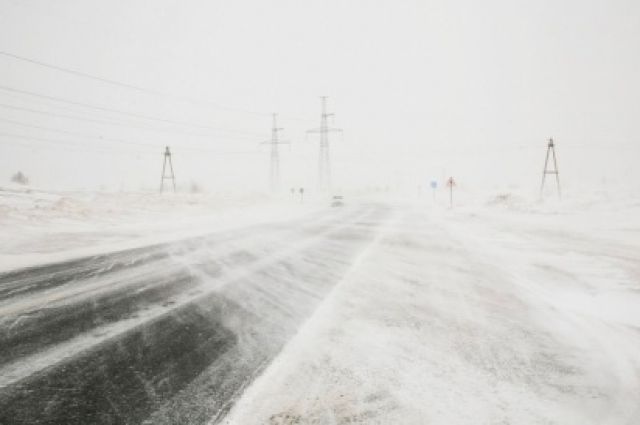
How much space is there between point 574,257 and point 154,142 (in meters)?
159

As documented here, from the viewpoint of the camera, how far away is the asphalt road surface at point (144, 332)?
8.12ft

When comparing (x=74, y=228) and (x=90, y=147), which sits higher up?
(x=90, y=147)

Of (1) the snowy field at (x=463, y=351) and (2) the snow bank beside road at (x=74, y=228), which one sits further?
(2) the snow bank beside road at (x=74, y=228)

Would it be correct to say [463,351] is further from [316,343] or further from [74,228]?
[74,228]

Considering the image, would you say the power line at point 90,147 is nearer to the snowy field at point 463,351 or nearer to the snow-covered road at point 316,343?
the snow-covered road at point 316,343

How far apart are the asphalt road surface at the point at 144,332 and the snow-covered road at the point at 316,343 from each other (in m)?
0.02

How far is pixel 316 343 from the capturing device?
362 cm

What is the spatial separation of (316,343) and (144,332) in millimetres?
1739

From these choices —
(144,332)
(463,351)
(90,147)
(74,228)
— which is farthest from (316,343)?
(90,147)

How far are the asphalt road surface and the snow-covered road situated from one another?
0.02 m

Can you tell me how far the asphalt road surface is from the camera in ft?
8.12

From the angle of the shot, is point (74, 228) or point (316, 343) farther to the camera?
point (74, 228)

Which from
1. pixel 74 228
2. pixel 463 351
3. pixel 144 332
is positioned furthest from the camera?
pixel 74 228

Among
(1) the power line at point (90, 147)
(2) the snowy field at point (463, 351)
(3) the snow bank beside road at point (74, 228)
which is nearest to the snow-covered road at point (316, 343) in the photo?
(2) the snowy field at point (463, 351)
